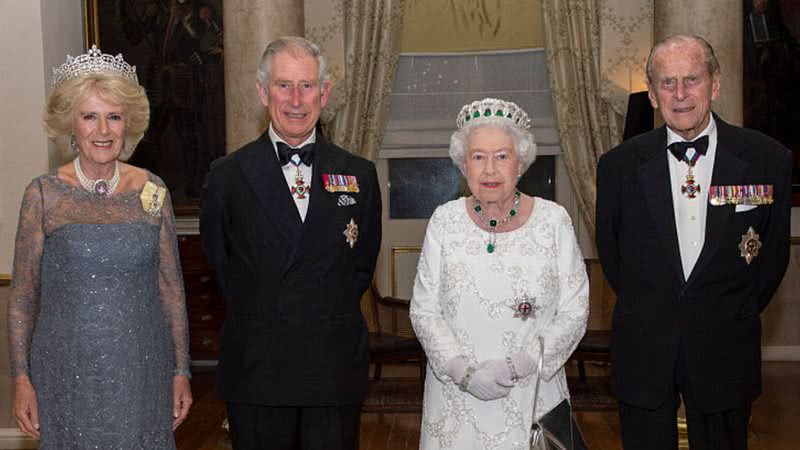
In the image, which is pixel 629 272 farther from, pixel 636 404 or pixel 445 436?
pixel 445 436

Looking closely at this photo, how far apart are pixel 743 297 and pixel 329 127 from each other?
17.6ft

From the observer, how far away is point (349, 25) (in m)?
8.47

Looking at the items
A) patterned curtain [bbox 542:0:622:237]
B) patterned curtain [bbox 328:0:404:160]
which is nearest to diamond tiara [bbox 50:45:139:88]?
patterned curtain [bbox 328:0:404:160]

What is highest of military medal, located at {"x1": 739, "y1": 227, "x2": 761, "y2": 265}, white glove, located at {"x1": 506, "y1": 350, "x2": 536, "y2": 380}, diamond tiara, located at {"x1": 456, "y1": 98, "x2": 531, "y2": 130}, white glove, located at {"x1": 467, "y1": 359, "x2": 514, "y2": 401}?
diamond tiara, located at {"x1": 456, "y1": 98, "x2": 531, "y2": 130}

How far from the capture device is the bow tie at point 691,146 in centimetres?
359

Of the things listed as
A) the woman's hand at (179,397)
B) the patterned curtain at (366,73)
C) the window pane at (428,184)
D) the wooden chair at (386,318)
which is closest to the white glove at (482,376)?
the woman's hand at (179,397)

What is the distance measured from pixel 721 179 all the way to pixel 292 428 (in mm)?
1666

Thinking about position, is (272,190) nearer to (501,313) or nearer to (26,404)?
(501,313)

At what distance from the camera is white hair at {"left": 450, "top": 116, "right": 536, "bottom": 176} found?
3324mm

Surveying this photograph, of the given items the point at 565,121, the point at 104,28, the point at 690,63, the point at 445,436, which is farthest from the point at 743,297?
the point at 104,28

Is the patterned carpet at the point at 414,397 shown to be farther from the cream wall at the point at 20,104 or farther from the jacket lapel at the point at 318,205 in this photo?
the jacket lapel at the point at 318,205

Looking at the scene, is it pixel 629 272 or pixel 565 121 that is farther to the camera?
pixel 565 121

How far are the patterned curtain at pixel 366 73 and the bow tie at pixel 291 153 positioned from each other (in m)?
4.92

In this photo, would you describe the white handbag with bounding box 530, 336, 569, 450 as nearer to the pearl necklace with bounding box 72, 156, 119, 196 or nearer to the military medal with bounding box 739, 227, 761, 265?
the military medal with bounding box 739, 227, 761, 265
